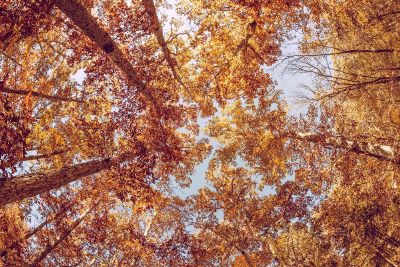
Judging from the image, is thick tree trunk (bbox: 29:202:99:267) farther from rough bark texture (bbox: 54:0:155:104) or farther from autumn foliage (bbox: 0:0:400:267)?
rough bark texture (bbox: 54:0:155:104)

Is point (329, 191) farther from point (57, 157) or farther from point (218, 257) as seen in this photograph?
point (57, 157)

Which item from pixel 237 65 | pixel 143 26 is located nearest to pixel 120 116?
pixel 143 26

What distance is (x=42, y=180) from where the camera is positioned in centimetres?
630

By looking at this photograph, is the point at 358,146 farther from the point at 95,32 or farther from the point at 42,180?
the point at 42,180

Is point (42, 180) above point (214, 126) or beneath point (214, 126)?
beneath

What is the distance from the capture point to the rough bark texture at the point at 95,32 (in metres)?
5.43

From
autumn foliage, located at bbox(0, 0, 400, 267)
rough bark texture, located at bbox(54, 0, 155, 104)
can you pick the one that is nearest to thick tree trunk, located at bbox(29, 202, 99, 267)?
autumn foliage, located at bbox(0, 0, 400, 267)

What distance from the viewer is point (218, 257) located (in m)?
12.8

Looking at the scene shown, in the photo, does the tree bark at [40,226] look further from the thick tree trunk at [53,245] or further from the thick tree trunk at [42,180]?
the thick tree trunk at [42,180]

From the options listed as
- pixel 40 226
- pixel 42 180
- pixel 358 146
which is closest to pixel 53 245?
pixel 40 226

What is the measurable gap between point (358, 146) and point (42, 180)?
830 centimetres

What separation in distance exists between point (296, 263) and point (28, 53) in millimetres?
9679

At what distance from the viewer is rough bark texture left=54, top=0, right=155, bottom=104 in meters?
5.43

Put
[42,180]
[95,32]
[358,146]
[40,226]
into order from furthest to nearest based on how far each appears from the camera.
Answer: [40,226] → [358,146] → [42,180] → [95,32]
